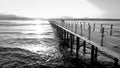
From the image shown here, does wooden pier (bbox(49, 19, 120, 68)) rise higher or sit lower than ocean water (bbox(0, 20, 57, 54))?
higher

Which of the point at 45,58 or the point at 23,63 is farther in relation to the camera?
the point at 45,58

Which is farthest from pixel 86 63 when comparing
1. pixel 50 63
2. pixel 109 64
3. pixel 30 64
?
pixel 30 64

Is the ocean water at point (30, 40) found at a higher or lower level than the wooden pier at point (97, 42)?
lower

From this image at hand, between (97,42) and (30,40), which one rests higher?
(97,42)

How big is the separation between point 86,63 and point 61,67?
2.99 metres

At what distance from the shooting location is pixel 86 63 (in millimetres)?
14195

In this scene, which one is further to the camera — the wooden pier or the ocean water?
the ocean water

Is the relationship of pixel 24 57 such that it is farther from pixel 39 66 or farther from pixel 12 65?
pixel 39 66

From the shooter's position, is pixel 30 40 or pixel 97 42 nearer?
pixel 97 42

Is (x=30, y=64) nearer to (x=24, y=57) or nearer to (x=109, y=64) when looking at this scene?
(x=24, y=57)

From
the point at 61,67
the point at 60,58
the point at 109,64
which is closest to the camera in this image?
the point at 61,67

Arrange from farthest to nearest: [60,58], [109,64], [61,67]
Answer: [60,58] < [109,64] < [61,67]

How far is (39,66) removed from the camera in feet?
44.1

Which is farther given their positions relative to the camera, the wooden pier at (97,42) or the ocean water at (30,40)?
the ocean water at (30,40)
